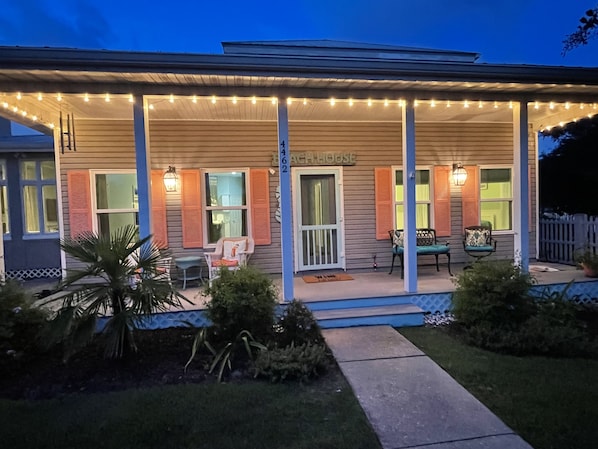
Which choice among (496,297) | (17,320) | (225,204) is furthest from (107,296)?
(496,297)

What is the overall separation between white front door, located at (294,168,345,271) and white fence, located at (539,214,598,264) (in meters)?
4.09

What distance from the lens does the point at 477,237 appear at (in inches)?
275

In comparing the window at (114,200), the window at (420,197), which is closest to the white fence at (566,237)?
the window at (420,197)

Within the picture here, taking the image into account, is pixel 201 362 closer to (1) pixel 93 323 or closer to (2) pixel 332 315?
(1) pixel 93 323

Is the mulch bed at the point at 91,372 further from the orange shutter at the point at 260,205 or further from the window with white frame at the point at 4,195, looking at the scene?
the window with white frame at the point at 4,195

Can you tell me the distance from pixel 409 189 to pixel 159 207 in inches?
157

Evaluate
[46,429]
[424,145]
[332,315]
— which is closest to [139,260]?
[46,429]

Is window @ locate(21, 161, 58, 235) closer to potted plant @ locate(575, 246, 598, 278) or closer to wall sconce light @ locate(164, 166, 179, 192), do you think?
wall sconce light @ locate(164, 166, 179, 192)

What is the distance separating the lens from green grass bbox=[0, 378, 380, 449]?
2.44 metres

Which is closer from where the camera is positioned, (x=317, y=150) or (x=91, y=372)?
(x=91, y=372)

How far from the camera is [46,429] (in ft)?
8.52

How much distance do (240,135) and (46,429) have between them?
5033 mm

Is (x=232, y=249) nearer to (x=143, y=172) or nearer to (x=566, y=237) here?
(x=143, y=172)

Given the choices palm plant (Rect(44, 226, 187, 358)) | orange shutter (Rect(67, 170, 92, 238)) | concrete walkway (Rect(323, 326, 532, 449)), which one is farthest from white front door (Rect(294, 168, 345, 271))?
palm plant (Rect(44, 226, 187, 358))
